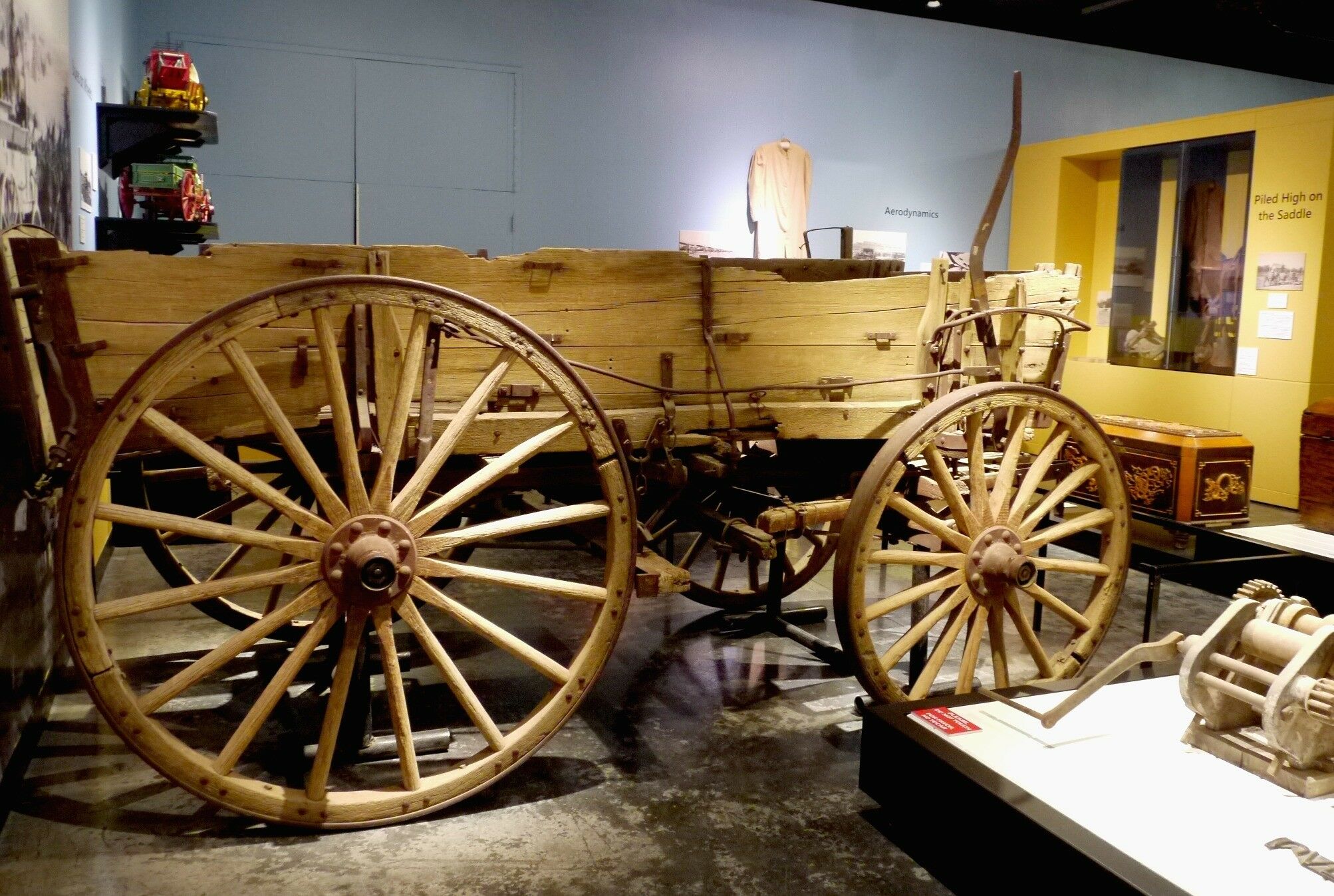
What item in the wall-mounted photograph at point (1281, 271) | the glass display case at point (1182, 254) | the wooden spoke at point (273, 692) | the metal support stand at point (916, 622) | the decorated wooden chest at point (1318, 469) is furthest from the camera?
the glass display case at point (1182, 254)

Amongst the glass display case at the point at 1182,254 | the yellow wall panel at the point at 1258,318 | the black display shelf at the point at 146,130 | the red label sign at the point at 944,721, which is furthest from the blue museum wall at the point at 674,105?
the red label sign at the point at 944,721

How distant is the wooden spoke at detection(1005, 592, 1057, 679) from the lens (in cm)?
331

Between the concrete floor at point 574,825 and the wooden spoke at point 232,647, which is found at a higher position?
the wooden spoke at point 232,647

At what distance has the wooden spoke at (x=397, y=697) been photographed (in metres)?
2.69

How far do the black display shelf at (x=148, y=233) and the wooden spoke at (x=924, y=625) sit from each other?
12.1ft

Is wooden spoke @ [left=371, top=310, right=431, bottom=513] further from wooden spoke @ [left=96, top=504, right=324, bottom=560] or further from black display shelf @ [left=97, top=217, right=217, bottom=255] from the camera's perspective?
black display shelf @ [left=97, top=217, right=217, bottom=255]

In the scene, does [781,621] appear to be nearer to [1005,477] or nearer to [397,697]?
[1005,477]

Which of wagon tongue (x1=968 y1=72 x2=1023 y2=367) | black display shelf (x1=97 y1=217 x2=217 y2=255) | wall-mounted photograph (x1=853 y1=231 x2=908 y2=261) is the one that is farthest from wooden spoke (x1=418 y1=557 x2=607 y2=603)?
wall-mounted photograph (x1=853 y1=231 x2=908 y2=261)

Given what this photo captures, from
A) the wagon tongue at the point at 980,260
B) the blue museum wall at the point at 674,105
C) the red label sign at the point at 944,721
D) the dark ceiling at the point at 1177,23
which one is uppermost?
the dark ceiling at the point at 1177,23

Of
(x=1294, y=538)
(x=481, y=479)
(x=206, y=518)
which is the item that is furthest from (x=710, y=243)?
(x=481, y=479)

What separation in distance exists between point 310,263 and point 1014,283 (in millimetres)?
2416

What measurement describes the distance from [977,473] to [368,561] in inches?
70.7

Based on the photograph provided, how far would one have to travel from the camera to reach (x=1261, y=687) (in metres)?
2.59

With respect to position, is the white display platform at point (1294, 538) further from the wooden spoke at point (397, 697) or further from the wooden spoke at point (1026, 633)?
the wooden spoke at point (397, 697)
